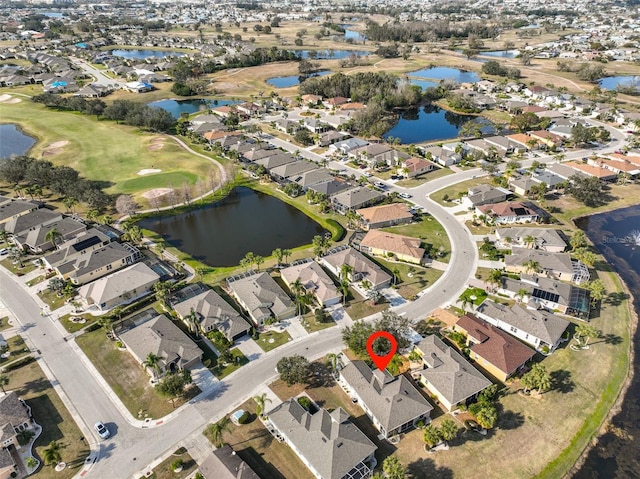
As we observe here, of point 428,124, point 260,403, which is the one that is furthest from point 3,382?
point 428,124

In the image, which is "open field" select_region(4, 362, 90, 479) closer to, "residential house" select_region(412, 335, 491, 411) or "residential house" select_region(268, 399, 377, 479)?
"residential house" select_region(268, 399, 377, 479)

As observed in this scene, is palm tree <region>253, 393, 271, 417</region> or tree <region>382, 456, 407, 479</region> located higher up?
tree <region>382, 456, 407, 479</region>

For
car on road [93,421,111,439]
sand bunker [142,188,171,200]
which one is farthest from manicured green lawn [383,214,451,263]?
car on road [93,421,111,439]

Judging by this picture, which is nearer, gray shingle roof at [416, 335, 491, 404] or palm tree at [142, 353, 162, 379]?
gray shingle roof at [416, 335, 491, 404]

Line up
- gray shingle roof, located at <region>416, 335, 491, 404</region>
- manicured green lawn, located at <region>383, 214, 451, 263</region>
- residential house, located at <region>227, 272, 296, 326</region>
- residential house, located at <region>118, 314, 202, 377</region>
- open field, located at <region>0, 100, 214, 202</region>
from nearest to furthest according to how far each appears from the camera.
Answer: gray shingle roof, located at <region>416, 335, 491, 404</region> → residential house, located at <region>118, 314, 202, 377</region> → residential house, located at <region>227, 272, 296, 326</region> → manicured green lawn, located at <region>383, 214, 451, 263</region> → open field, located at <region>0, 100, 214, 202</region>

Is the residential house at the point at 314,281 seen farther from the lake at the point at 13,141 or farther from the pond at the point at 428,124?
the lake at the point at 13,141

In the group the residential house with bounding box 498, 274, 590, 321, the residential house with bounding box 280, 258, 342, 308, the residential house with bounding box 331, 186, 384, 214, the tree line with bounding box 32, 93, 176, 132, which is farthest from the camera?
the tree line with bounding box 32, 93, 176, 132

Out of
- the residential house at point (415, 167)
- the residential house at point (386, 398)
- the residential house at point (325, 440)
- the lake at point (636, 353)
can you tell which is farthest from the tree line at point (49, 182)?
the lake at point (636, 353)
